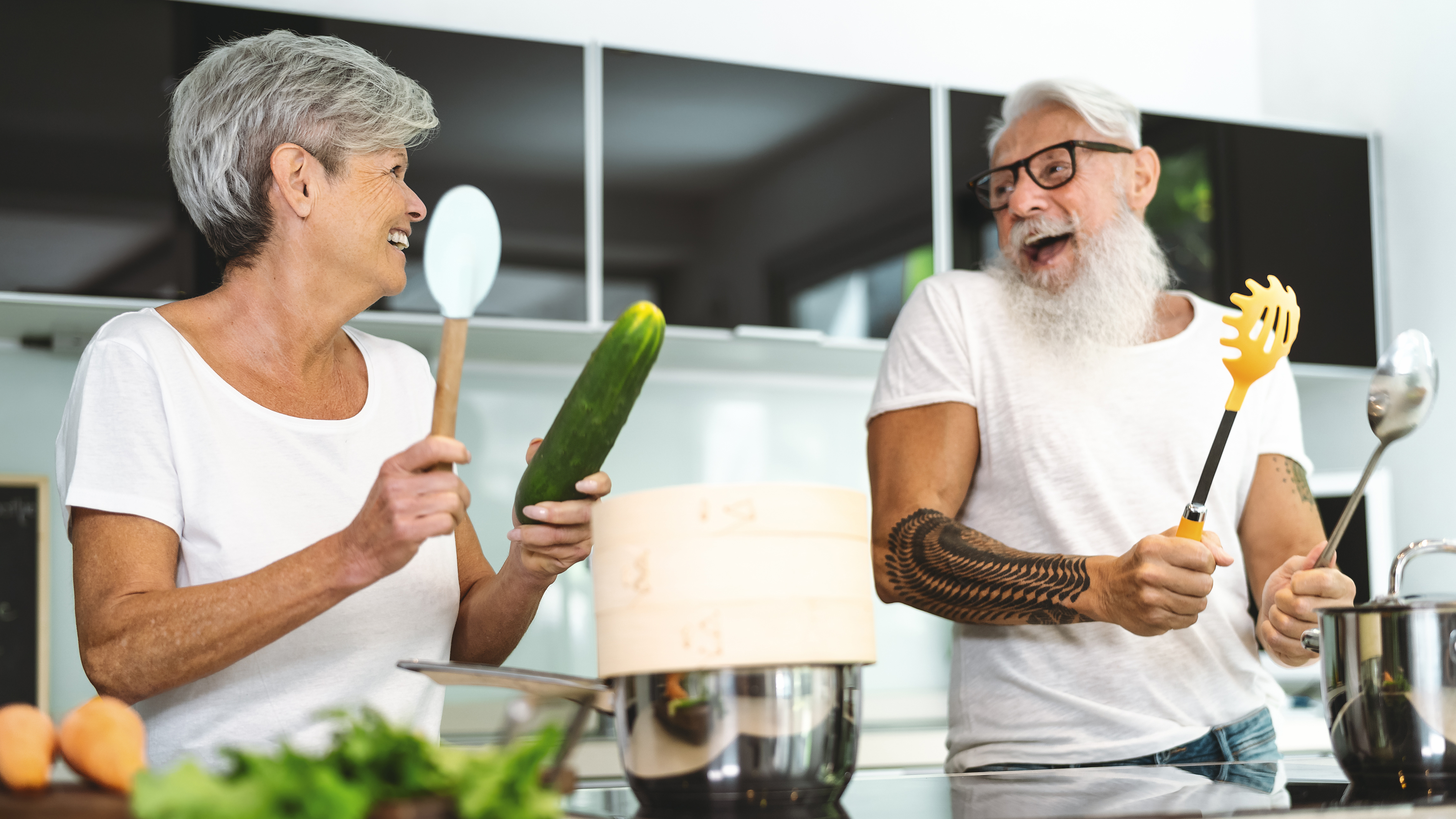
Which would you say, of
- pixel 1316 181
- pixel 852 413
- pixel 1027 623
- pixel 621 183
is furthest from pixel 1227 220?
pixel 1027 623

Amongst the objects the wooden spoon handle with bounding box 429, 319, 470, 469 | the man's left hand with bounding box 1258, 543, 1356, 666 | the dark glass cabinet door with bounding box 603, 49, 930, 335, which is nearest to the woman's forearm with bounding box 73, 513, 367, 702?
the wooden spoon handle with bounding box 429, 319, 470, 469

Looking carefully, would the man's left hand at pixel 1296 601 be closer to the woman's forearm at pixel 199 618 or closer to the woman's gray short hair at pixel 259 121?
the woman's forearm at pixel 199 618

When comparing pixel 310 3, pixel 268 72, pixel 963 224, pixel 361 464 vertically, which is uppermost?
pixel 310 3

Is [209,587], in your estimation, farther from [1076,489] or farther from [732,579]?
[1076,489]

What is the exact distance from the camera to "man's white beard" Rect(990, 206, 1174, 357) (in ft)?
4.45

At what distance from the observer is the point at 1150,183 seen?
5.23 ft

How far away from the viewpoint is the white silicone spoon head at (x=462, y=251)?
74 centimetres

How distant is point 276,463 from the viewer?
1.02 meters

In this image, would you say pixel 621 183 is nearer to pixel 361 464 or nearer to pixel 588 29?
pixel 588 29

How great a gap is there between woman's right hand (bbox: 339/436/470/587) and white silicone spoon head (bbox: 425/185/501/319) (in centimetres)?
9

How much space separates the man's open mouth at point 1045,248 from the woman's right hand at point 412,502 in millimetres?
909

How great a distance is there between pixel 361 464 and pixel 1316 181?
2.33 meters

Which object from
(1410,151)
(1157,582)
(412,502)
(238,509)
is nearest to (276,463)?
(238,509)

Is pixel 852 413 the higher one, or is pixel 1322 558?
pixel 852 413
